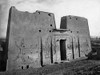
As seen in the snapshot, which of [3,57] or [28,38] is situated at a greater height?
[28,38]

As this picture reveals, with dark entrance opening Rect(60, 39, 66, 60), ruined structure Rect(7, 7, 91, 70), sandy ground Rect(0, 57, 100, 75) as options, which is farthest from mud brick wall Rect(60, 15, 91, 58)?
sandy ground Rect(0, 57, 100, 75)

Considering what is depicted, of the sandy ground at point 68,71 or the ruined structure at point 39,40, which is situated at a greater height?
the ruined structure at point 39,40

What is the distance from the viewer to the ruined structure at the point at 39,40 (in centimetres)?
902

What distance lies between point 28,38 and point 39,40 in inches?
43.5

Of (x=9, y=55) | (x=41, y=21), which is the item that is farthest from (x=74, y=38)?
(x=9, y=55)

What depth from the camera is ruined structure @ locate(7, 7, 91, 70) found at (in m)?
9.02

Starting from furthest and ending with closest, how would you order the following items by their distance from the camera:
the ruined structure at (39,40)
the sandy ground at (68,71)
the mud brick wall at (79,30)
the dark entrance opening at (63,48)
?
1. the mud brick wall at (79,30)
2. the dark entrance opening at (63,48)
3. the ruined structure at (39,40)
4. the sandy ground at (68,71)

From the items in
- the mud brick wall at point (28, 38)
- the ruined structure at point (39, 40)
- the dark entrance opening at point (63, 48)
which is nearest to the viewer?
the mud brick wall at point (28, 38)

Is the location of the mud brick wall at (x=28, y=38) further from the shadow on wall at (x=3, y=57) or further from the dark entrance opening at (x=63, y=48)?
the dark entrance opening at (x=63, y=48)

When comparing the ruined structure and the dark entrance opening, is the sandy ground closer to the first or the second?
the ruined structure

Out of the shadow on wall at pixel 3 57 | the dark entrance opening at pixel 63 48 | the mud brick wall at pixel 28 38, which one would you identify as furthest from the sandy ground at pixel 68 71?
the dark entrance opening at pixel 63 48

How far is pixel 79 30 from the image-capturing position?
14055mm

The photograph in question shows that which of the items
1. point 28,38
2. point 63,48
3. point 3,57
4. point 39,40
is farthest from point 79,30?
point 3,57

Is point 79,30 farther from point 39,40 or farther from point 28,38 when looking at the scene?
point 28,38
